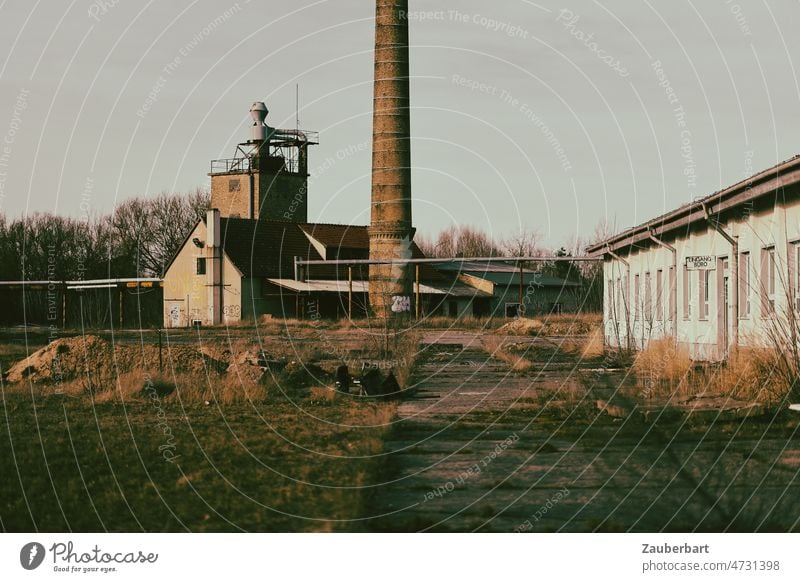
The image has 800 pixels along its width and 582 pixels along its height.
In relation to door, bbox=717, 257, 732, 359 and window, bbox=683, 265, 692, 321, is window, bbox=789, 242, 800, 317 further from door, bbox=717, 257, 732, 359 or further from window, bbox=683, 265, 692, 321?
window, bbox=683, 265, 692, 321

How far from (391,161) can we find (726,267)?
22860 millimetres

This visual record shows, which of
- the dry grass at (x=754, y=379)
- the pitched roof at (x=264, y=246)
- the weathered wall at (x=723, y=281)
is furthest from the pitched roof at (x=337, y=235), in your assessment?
the dry grass at (x=754, y=379)

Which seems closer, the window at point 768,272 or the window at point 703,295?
the window at point 768,272

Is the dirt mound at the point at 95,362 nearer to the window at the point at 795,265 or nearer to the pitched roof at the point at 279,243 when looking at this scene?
the window at the point at 795,265

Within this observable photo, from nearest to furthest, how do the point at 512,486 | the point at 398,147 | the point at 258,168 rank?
the point at 512,486 → the point at 398,147 → the point at 258,168

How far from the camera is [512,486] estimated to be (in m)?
8.42

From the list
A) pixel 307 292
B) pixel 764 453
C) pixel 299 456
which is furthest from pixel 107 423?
pixel 307 292

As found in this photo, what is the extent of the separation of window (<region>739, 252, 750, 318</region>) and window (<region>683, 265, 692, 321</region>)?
4.06m

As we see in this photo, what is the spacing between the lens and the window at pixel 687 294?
23297 millimetres

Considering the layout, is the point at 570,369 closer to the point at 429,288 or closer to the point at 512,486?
the point at 512,486

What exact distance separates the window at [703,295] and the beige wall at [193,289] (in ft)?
113

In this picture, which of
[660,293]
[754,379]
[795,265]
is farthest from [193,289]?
[754,379]

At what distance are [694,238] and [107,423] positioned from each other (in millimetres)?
14214

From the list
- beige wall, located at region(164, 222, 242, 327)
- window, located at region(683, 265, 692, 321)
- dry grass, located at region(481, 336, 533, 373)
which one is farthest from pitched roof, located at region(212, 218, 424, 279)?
window, located at region(683, 265, 692, 321)
